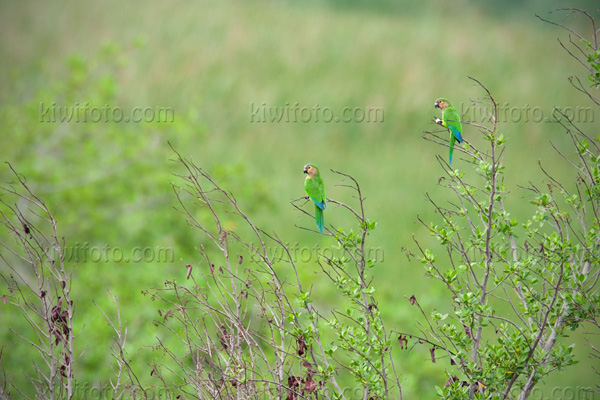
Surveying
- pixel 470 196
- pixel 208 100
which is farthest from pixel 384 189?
pixel 470 196

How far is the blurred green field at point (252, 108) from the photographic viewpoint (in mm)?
9688

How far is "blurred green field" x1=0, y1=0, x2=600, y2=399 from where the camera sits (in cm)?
969

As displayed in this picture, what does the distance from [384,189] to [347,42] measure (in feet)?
26.4

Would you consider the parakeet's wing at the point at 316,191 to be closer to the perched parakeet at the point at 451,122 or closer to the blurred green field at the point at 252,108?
the perched parakeet at the point at 451,122

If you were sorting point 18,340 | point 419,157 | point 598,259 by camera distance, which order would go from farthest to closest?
point 419,157 < point 18,340 < point 598,259

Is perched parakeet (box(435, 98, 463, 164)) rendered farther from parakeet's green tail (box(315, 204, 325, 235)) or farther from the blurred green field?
the blurred green field

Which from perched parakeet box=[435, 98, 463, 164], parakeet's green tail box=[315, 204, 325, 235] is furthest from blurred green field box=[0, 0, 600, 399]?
perched parakeet box=[435, 98, 463, 164]

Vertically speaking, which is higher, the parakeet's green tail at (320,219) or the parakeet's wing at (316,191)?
the parakeet's wing at (316,191)

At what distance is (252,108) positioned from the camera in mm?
17625

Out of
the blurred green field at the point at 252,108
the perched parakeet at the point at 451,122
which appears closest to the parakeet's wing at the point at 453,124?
the perched parakeet at the point at 451,122

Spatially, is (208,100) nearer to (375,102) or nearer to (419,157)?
(375,102)

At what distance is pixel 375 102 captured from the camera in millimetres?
19656

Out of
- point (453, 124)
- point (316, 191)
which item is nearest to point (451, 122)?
point (453, 124)

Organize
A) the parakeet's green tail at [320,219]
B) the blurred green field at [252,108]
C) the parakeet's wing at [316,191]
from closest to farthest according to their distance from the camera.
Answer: the parakeet's green tail at [320,219], the parakeet's wing at [316,191], the blurred green field at [252,108]
